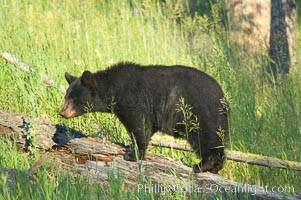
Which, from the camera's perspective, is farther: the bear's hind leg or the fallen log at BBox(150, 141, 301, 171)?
the bear's hind leg

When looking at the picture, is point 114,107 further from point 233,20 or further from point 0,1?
point 233,20

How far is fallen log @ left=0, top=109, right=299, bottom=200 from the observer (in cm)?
494

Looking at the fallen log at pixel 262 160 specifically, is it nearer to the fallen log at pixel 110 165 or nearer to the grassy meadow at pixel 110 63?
the grassy meadow at pixel 110 63

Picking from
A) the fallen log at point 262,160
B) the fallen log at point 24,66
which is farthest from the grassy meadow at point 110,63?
the fallen log at point 262,160

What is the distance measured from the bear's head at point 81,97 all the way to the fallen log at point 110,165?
33cm

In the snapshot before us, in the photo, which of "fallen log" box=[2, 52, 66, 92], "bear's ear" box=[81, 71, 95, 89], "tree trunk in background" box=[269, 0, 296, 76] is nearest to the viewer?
"bear's ear" box=[81, 71, 95, 89]

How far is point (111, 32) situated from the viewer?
30.1ft

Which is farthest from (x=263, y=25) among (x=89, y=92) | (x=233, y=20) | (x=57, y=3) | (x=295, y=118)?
(x=89, y=92)

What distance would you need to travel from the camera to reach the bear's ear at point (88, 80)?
248 inches

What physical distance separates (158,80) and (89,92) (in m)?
0.70

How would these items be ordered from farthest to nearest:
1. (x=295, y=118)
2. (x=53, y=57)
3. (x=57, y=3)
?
1. (x=57, y=3)
2. (x=53, y=57)
3. (x=295, y=118)

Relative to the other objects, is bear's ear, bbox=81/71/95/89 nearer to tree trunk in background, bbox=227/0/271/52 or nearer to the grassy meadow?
the grassy meadow

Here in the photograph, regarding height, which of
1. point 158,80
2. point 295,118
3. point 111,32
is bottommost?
point 295,118

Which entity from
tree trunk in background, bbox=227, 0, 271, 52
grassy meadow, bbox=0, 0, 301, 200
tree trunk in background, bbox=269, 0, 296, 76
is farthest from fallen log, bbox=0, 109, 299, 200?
tree trunk in background, bbox=227, 0, 271, 52
